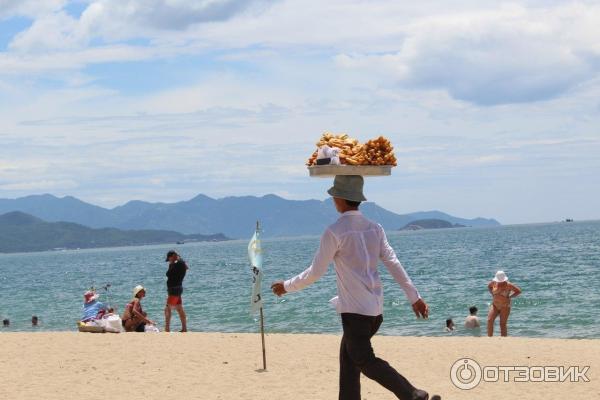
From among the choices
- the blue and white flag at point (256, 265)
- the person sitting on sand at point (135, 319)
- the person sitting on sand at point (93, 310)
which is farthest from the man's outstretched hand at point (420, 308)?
the person sitting on sand at point (93, 310)

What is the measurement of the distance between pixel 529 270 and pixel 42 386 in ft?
137

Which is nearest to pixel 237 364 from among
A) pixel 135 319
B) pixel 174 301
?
pixel 174 301

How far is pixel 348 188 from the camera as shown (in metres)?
6.29

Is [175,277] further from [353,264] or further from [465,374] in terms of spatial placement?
[353,264]

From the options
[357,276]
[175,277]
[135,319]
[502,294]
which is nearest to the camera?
[357,276]

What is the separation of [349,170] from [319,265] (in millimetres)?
705

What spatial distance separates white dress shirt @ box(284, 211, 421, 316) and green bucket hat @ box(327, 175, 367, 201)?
0.46ft

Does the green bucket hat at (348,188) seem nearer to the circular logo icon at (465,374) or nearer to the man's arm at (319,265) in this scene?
the man's arm at (319,265)

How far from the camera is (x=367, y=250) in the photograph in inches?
243

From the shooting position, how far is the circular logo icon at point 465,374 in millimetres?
10039

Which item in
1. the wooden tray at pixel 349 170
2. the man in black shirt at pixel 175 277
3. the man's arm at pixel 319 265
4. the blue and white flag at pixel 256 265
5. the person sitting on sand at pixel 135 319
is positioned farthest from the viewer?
the person sitting on sand at pixel 135 319

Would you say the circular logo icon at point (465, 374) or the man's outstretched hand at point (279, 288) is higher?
the man's outstretched hand at point (279, 288)

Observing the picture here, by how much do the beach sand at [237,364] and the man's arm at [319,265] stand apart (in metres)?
3.46

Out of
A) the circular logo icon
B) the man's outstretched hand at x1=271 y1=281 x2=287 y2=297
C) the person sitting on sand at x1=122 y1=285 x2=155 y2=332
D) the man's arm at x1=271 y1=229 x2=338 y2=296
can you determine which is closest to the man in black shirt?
the person sitting on sand at x1=122 y1=285 x2=155 y2=332
